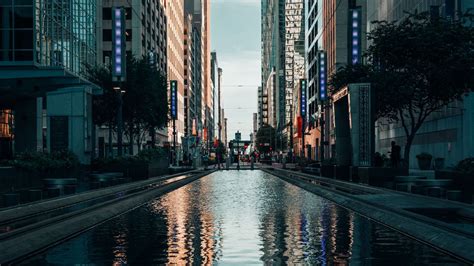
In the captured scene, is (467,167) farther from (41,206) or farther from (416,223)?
(41,206)

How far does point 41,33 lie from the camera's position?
51469 mm

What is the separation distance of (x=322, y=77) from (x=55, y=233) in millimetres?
67173

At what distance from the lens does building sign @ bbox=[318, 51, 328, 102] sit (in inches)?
3068

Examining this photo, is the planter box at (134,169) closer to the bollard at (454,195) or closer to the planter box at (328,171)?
the planter box at (328,171)

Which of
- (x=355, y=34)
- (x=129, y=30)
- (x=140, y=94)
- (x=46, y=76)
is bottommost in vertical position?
(x=46, y=76)

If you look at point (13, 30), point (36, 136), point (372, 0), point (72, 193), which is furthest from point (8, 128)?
point (372, 0)

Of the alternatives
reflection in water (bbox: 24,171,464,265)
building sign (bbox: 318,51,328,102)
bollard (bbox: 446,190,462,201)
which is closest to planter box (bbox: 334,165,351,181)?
bollard (bbox: 446,190,462,201)

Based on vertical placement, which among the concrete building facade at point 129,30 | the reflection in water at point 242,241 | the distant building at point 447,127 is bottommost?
the reflection in water at point 242,241

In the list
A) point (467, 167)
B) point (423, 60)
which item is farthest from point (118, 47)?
point (467, 167)

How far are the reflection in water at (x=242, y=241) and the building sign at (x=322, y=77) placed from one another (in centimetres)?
5745

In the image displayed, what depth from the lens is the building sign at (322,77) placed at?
77938mm

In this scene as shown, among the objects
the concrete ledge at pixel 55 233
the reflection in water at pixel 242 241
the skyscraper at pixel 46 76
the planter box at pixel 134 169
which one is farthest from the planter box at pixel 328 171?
the reflection in water at pixel 242 241

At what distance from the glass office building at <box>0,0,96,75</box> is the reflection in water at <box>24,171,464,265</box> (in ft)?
106

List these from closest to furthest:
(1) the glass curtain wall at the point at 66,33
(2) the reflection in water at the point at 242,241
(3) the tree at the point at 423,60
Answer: (2) the reflection in water at the point at 242,241 → (3) the tree at the point at 423,60 → (1) the glass curtain wall at the point at 66,33
